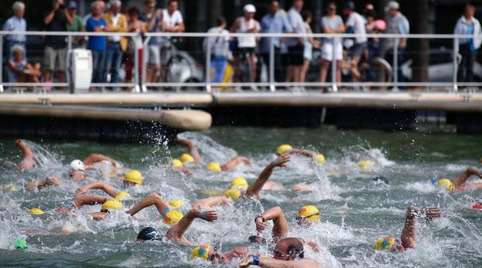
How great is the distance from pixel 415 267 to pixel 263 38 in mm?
11092

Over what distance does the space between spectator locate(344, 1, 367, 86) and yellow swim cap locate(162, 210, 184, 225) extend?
A: 9.62 metres

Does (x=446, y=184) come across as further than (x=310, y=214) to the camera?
Yes

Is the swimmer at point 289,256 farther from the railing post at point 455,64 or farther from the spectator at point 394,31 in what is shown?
the railing post at point 455,64

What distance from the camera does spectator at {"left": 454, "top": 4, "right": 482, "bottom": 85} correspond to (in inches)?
890

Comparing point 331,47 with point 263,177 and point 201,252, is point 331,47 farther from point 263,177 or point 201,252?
point 201,252

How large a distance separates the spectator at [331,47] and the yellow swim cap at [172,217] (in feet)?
30.5

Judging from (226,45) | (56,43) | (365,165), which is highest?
(56,43)

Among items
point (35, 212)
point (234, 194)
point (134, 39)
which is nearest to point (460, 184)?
point (234, 194)

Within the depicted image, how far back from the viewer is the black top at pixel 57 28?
68.4 feet

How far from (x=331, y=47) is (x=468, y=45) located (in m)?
2.96

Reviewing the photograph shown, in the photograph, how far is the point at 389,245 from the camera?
12.0 meters

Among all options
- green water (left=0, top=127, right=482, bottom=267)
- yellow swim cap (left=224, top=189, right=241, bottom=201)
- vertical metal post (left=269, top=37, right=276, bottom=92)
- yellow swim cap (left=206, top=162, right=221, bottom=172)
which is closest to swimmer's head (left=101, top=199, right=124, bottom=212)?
green water (left=0, top=127, right=482, bottom=267)

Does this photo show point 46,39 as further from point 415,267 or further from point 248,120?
point 415,267

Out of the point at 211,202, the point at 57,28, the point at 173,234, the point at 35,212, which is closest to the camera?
the point at 173,234
